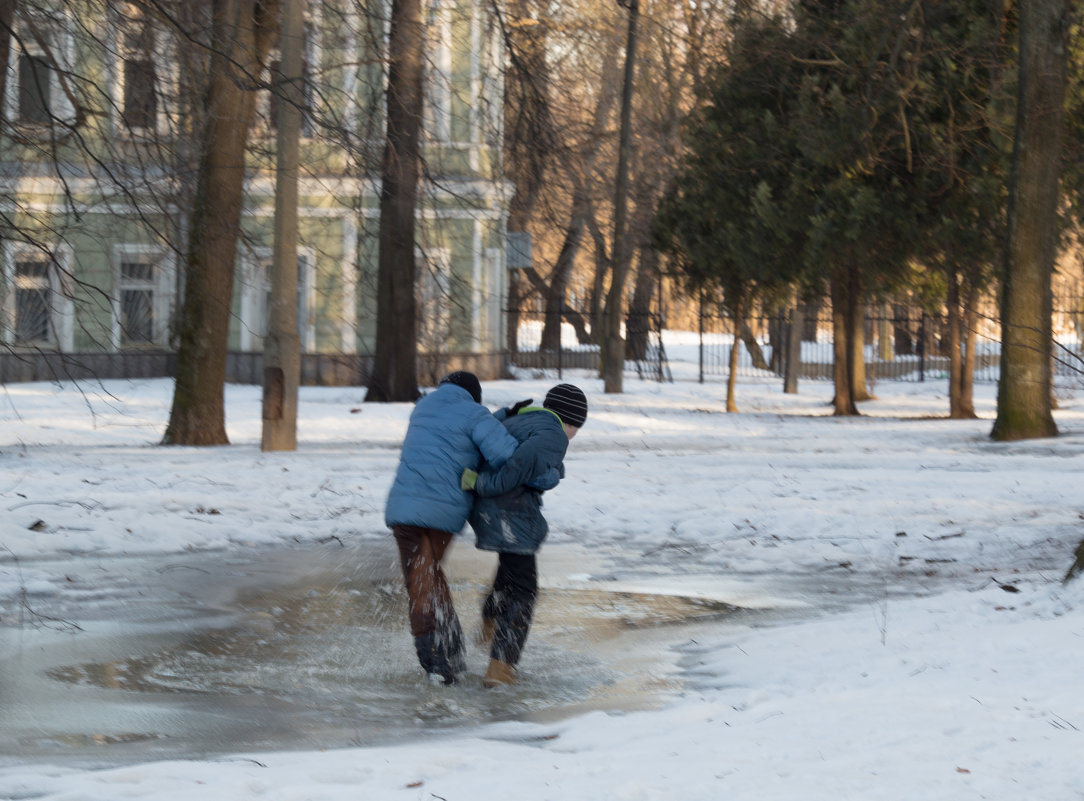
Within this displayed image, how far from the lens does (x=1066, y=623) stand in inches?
275

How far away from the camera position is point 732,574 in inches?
393

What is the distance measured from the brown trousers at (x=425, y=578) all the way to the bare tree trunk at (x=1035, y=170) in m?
13.1

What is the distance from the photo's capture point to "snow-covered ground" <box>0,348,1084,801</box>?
479 cm

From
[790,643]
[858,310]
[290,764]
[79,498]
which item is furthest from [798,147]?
[290,764]

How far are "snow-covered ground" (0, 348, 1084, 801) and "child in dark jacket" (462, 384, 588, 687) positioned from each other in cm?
28

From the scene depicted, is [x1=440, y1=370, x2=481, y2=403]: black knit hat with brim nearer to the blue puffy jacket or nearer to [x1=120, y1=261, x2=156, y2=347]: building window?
the blue puffy jacket

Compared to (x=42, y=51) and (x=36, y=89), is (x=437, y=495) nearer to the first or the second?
(x=42, y=51)

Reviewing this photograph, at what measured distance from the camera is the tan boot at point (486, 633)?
7376 mm

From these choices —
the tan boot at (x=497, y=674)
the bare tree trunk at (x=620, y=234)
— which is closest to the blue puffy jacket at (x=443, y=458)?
the tan boot at (x=497, y=674)

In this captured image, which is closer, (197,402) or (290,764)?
(290,764)

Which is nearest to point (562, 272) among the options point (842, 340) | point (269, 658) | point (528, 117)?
point (842, 340)

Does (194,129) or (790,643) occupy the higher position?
(194,129)

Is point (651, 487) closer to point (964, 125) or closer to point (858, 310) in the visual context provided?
point (964, 125)

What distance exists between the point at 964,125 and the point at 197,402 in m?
12.2
